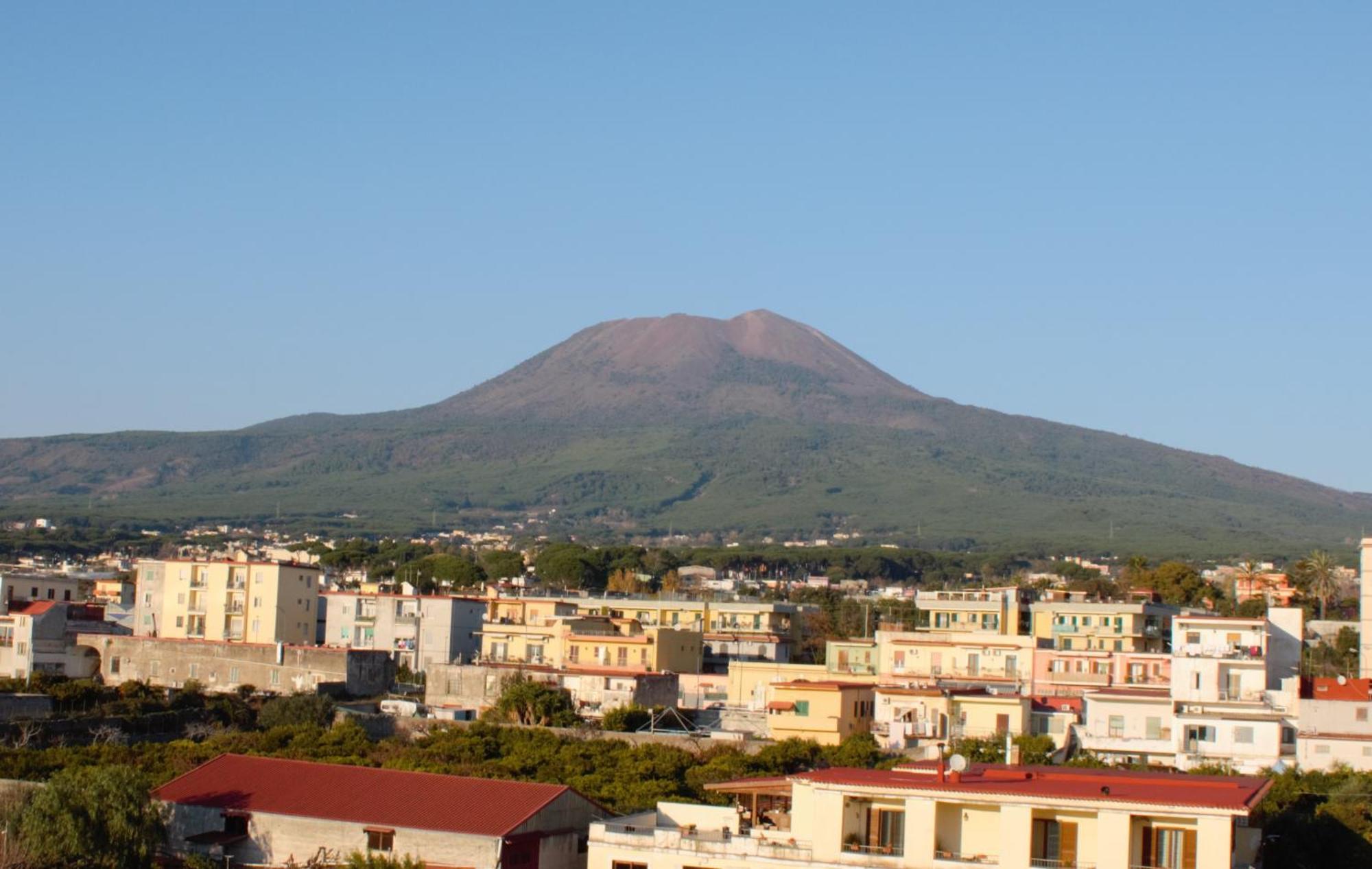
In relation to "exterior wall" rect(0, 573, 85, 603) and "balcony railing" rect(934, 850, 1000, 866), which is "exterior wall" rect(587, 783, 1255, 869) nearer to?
"balcony railing" rect(934, 850, 1000, 866)

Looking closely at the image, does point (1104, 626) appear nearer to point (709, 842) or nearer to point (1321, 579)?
point (1321, 579)

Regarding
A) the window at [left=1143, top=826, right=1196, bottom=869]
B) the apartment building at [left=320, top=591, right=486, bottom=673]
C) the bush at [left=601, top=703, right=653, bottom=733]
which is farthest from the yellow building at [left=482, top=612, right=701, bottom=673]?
the window at [left=1143, top=826, right=1196, bottom=869]

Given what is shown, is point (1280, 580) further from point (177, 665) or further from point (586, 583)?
point (177, 665)

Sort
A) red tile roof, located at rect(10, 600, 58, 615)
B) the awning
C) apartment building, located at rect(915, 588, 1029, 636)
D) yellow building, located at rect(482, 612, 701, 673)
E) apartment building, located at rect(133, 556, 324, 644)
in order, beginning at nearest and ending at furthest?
the awning < yellow building, located at rect(482, 612, 701, 673) < red tile roof, located at rect(10, 600, 58, 615) < apartment building, located at rect(915, 588, 1029, 636) < apartment building, located at rect(133, 556, 324, 644)

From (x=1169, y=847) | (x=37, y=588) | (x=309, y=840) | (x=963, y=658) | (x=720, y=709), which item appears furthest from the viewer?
(x=37, y=588)

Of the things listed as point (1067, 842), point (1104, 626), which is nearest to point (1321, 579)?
point (1104, 626)

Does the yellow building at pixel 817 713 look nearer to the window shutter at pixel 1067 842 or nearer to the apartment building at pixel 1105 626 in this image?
the apartment building at pixel 1105 626

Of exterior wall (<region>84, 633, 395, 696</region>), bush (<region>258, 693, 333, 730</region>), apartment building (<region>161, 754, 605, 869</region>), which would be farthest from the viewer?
exterior wall (<region>84, 633, 395, 696</region>)
